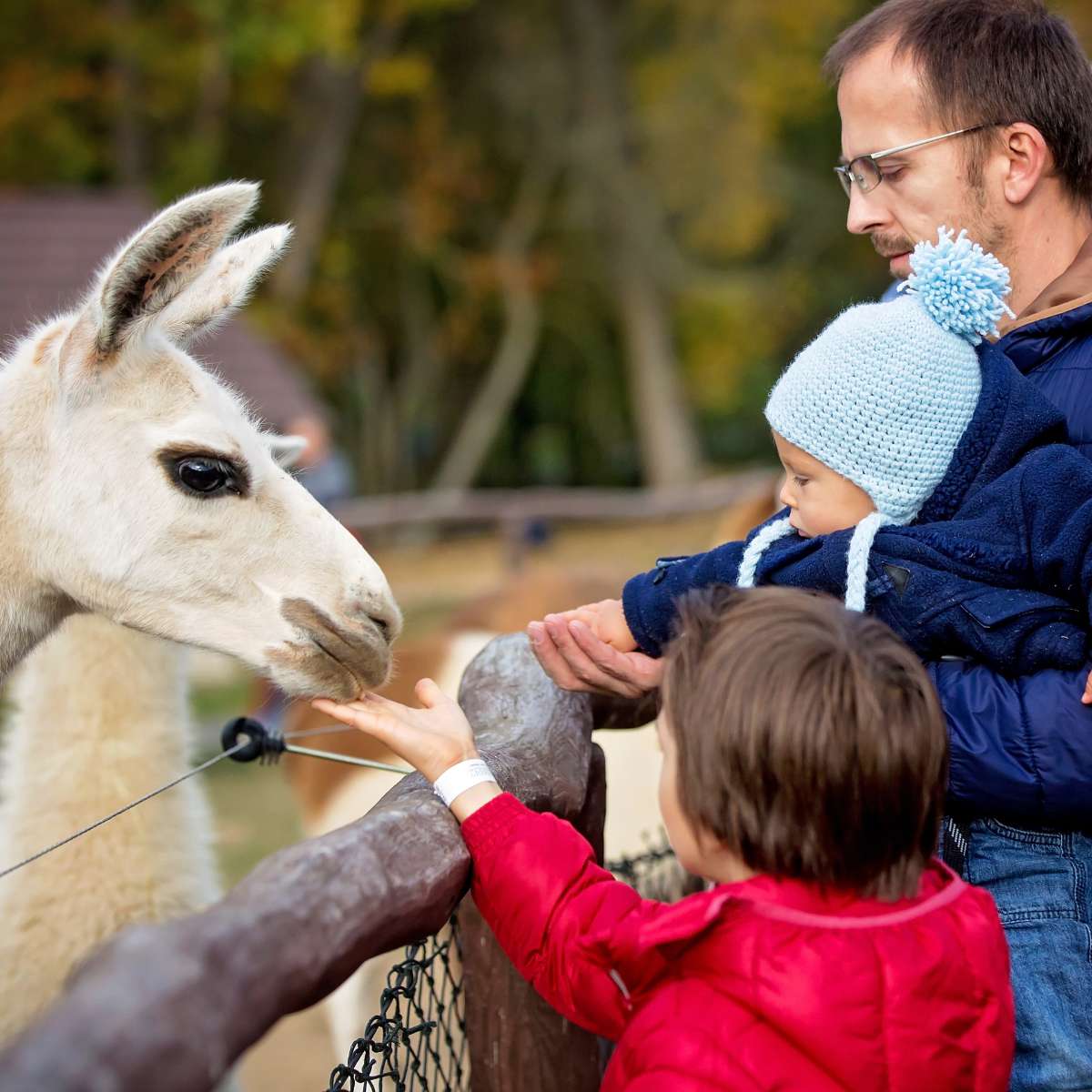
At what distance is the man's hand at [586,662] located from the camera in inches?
69.4

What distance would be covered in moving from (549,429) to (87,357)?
20.9 metres

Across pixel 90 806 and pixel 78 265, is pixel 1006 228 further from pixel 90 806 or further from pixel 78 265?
pixel 78 265

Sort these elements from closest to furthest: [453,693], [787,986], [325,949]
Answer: [325,949] → [787,986] → [453,693]

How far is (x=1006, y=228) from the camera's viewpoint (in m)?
1.79

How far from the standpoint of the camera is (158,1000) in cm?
89

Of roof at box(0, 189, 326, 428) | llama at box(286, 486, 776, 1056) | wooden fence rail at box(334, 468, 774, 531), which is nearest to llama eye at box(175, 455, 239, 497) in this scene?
llama at box(286, 486, 776, 1056)

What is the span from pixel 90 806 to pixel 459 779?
1547mm

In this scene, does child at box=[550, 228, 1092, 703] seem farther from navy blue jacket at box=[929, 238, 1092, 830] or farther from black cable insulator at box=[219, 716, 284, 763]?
black cable insulator at box=[219, 716, 284, 763]

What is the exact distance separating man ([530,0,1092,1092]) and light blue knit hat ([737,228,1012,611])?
3.7 inches

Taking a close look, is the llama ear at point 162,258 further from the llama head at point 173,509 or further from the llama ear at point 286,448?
the llama ear at point 286,448

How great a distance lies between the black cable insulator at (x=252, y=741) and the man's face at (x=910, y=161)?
4.05 feet

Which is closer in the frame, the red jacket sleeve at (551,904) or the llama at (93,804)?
the red jacket sleeve at (551,904)

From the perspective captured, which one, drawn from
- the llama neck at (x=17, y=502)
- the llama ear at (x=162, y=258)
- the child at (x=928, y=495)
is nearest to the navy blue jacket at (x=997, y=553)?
the child at (x=928, y=495)

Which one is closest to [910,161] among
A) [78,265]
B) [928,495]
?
[928,495]
